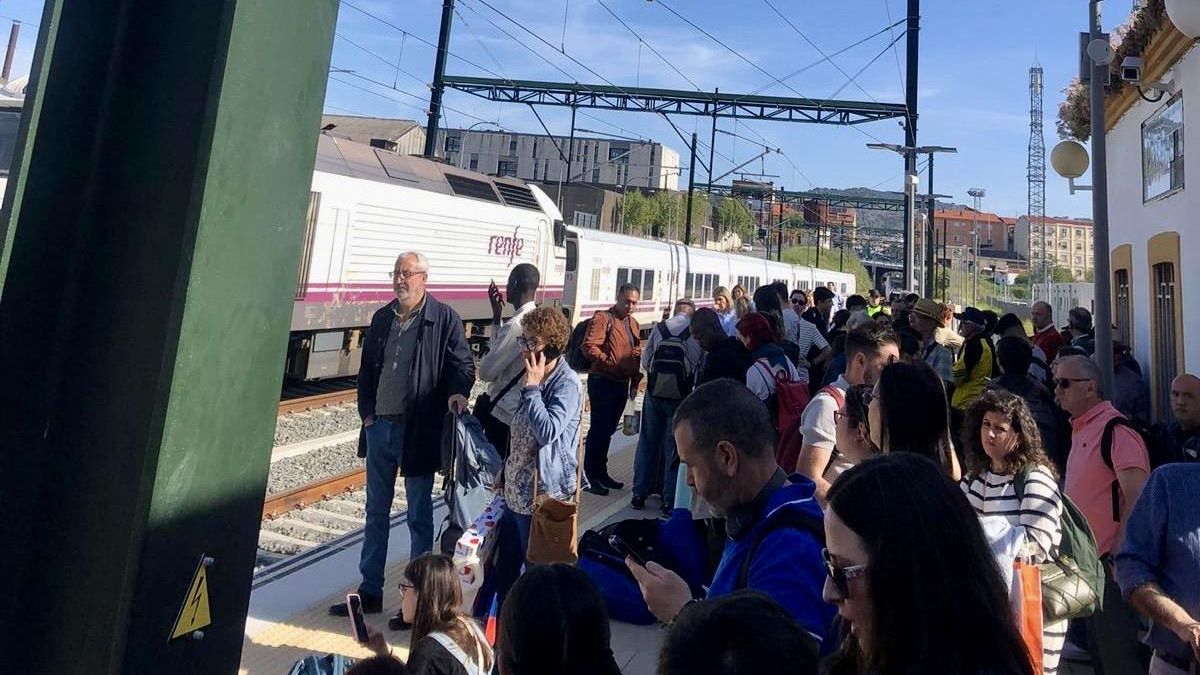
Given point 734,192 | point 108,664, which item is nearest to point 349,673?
point 108,664

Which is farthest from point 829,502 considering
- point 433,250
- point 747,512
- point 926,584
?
point 433,250

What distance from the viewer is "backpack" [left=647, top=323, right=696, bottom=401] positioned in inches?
279

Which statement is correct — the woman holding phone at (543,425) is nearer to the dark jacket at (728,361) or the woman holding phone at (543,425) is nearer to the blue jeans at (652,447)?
the dark jacket at (728,361)

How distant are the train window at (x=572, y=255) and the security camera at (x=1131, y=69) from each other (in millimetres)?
14304

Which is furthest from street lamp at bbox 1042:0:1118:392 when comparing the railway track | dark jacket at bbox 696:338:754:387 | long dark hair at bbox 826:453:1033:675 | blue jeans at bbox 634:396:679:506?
the railway track

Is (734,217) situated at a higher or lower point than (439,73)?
higher

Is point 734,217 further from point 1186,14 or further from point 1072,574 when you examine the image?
point 1072,574

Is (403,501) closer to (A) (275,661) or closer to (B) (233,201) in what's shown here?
(A) (275,661)

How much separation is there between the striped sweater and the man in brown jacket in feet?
13.5

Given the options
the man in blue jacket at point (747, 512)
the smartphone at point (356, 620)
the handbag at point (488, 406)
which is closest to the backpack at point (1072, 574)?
the man in blue jacket at point (747, 512)

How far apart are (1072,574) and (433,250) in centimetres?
1403

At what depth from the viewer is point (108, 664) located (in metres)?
1.61

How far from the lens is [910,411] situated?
10.0 ft

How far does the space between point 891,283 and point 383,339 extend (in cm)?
5533
